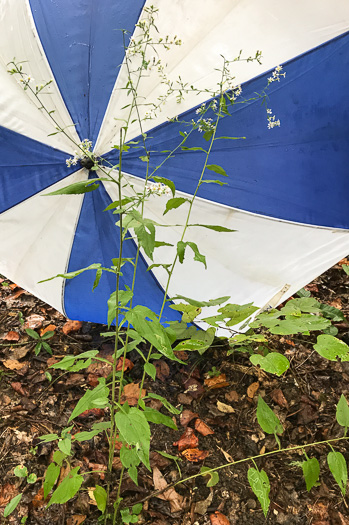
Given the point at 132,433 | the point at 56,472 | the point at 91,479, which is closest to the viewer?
the point at 132,433

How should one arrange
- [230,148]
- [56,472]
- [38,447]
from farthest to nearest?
[230,148] → [38,447] → [56,472]

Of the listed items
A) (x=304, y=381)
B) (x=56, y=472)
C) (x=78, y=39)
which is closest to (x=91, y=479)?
(x=56, y=472)

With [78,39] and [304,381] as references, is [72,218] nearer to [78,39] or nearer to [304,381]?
[78,39]

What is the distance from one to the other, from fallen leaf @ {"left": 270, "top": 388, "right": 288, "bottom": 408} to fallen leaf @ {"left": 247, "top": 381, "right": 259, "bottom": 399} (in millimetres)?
94

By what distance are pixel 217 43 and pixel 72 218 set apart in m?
1.24

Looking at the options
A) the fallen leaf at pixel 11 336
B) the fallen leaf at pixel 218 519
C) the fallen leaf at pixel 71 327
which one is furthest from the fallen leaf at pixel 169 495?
the fallen leaf at pixel 11 336

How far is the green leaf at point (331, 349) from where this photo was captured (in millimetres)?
1442

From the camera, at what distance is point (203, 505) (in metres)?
1.79

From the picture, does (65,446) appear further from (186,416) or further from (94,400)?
(186,416)

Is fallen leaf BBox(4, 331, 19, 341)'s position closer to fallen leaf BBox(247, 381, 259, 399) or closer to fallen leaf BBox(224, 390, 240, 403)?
fallen leaf BBox(224, 390, 240, 403)

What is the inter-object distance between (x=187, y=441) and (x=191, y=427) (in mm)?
95

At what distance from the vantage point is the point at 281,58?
2010mm

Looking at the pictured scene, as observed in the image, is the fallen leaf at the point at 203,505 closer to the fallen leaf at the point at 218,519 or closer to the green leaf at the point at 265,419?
the fallen leaf at the point at 218,519

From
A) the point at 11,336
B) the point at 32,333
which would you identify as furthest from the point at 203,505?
the point at 11,336
